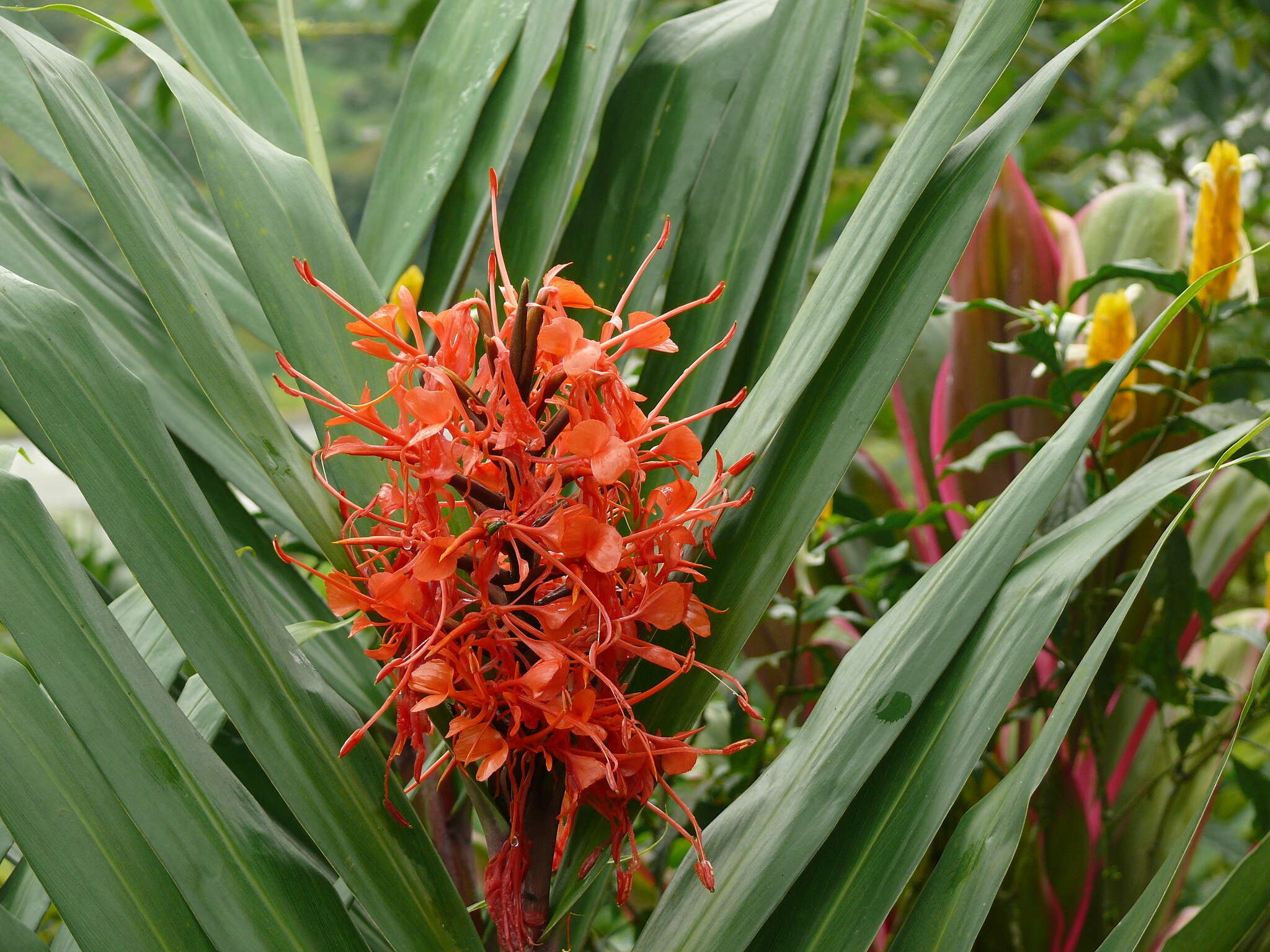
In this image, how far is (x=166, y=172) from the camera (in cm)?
51

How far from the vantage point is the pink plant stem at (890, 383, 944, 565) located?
0.65 m

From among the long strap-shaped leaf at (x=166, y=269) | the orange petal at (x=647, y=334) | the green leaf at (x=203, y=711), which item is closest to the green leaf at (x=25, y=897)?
the green leaf at (x=203, y=711)

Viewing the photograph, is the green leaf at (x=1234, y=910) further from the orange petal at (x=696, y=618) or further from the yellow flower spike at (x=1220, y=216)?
the yellow flower spike at (x=1220, y=216)

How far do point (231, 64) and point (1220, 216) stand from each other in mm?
491

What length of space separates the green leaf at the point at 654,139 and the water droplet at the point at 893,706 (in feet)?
0.67

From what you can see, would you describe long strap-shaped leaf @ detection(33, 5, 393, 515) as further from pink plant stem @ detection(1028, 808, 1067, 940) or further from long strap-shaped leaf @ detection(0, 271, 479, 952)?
pink plant stem @ detection(1028, 808, 1067, 940)

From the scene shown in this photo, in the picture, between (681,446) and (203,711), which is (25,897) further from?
(681,446)

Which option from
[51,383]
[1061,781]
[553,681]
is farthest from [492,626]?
[1061,781]

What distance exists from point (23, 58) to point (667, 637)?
256mm

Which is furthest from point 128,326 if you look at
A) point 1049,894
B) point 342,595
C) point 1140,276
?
point 1049,894

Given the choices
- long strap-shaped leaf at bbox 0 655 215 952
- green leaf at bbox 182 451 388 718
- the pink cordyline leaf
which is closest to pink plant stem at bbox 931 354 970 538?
the pink cordyline leaf

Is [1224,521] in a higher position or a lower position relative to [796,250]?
lower

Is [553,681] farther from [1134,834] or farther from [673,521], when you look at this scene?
[1134,834]

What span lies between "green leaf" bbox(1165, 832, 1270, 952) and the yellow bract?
1.03 feet
